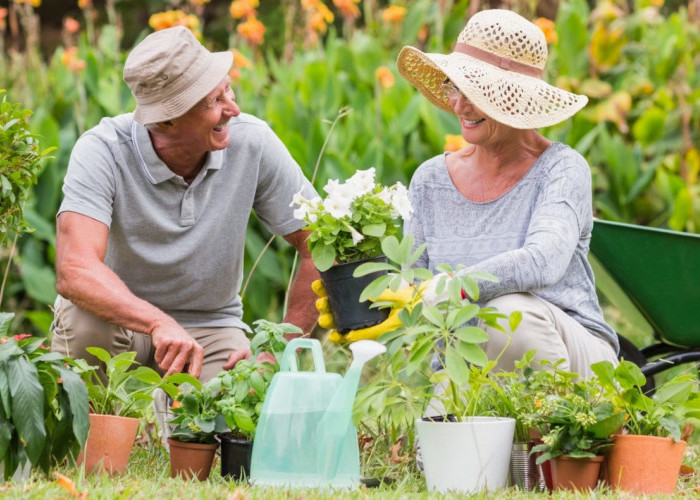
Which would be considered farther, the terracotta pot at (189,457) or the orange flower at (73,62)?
the orange flower at (73,62)

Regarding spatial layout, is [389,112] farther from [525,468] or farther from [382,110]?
[525,468]

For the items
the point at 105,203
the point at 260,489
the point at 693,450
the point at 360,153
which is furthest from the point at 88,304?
the point at 360,153

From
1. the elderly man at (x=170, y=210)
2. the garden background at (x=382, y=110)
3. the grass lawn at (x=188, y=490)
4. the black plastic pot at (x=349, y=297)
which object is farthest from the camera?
the garden background at (x=382, y=110)

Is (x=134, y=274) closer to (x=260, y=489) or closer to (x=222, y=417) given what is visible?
(x=222, y=417)

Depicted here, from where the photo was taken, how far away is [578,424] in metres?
2.12

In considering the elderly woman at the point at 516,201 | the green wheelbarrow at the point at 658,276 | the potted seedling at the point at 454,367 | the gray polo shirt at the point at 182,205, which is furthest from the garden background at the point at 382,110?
the potted seedling at the point at 454,367

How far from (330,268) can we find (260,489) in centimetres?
58

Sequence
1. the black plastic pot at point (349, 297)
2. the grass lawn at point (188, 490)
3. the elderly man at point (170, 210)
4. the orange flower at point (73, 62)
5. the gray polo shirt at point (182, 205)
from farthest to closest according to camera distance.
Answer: the orange flower at point (73, 62) → the gray polo shirt at point (182, 205) → the elderly man at point (170, 210) → the black plastic pot at point (349, 297) → the grass lawn at point (188, 490)

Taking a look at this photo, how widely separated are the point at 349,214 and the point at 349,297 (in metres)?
0.21

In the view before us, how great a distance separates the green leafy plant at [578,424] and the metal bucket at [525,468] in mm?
72

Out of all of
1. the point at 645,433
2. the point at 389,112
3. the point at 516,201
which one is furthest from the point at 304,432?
the point at 389,112

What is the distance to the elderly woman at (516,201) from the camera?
2.44 m

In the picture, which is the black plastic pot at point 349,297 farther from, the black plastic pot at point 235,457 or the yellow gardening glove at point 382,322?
the black plastic pot at point 235,457

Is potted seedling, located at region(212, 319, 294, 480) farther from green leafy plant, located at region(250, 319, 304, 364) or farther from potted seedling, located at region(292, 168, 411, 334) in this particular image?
potted seedling, located at region(292, 168, 411, 334)
